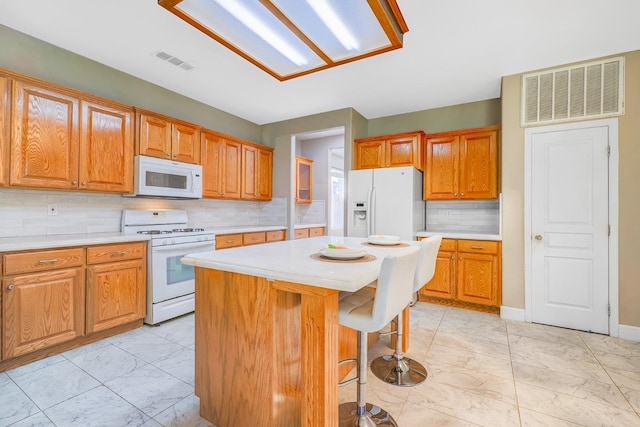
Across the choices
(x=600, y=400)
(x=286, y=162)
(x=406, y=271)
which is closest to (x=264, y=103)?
(x=286, y=162)

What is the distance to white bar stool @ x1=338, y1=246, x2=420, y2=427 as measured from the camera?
122cm

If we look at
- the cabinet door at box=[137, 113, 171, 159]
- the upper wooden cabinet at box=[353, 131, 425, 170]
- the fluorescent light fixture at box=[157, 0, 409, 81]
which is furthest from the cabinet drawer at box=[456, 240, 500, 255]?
the cabinet door at box=[137, 113, 171, 159]

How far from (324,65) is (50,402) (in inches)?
108

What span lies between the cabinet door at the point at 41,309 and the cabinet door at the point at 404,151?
11.7 ft

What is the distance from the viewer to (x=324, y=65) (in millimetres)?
2068

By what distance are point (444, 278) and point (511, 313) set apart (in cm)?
74

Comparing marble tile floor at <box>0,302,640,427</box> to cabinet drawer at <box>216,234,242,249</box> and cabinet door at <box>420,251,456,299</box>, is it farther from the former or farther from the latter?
cabinet drawer at <box>216,234,242,249</box>

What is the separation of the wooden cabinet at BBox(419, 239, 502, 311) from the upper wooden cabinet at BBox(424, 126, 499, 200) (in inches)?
26.6

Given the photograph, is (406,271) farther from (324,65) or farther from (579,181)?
(579,181)

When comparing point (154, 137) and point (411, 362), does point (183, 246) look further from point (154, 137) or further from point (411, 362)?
point (411, 362)

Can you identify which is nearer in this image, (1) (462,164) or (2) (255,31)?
(2) (255,31)

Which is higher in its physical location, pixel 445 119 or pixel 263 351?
pixel 445 119

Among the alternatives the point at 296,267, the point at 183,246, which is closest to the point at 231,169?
the point at 183,246

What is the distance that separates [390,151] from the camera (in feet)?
13.0
